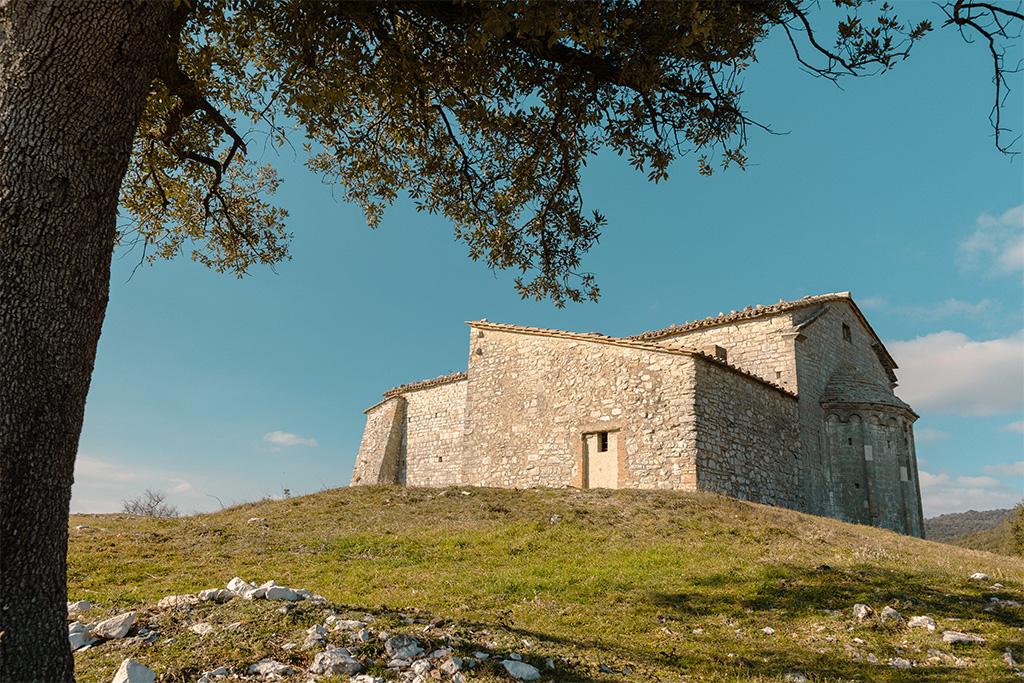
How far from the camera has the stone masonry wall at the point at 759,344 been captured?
69.4ft

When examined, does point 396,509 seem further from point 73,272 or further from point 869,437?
point 869,437

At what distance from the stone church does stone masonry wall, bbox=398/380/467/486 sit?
1.52m

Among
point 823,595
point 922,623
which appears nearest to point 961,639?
point 922,623

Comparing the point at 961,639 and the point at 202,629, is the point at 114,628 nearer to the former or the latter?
the point at 202,629

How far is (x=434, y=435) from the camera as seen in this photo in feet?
90.2

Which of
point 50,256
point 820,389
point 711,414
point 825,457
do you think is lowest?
point 50,256

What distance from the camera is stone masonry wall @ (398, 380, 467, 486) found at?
26.5m

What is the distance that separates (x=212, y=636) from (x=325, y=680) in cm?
141

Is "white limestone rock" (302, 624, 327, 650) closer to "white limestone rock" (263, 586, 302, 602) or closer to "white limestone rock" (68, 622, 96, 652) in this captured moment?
"white limestone rock" (263, 586, 302, 602)

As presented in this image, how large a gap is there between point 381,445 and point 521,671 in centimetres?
2500

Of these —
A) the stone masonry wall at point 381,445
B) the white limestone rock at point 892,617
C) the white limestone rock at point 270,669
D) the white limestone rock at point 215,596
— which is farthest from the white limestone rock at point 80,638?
the stone masonry wall at point 381,445

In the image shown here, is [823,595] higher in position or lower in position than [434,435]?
lower

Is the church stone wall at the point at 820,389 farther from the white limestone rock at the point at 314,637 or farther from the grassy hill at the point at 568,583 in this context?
the white limestone rock at the point at 314,637

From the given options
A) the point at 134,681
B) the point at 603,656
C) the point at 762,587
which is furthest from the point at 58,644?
the point at 762,587
